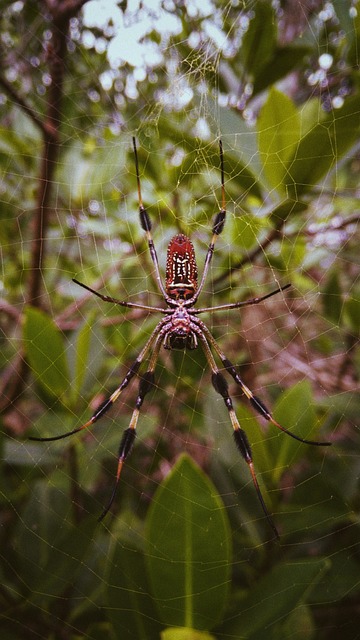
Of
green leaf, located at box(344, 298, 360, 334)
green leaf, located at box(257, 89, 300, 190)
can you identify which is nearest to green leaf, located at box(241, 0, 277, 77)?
green leaf, located at box(257, 89, 300, 190)

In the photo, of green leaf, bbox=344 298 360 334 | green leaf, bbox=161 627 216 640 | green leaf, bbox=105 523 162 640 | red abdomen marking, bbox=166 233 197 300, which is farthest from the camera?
green leaf, bbox=344 298 360 334

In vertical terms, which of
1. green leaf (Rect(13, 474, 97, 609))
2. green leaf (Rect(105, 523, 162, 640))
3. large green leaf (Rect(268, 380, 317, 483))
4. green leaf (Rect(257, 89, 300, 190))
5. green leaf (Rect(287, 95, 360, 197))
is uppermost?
green leaf (Rect(257, 89, 300, 190))

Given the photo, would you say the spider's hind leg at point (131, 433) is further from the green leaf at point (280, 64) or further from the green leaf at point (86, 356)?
the green leaf at point (280, 64)

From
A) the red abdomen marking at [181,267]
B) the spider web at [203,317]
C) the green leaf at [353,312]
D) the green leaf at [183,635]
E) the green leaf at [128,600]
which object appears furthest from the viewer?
the green leaf at [353,312]

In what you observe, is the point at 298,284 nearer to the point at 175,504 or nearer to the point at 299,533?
the point at 299,533

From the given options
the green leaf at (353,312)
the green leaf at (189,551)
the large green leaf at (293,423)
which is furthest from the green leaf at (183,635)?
the green leaf at (353,312)

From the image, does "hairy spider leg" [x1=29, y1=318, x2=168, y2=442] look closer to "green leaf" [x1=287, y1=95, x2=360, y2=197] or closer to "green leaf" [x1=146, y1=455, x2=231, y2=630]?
"green leaf" [x1=146, y1=455, x2=231, y2=630]
